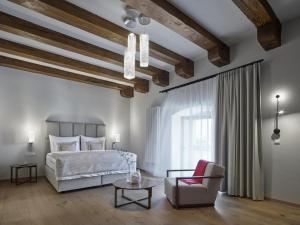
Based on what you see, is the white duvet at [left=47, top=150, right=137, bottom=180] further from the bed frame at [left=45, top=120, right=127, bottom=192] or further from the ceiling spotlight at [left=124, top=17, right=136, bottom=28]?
the ceiling spotlight at [left=124, top=17, right=136, bottom=28]

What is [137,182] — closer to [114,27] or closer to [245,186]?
[245,186]

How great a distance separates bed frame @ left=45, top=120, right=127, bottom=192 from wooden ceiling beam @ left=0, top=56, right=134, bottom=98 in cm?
138

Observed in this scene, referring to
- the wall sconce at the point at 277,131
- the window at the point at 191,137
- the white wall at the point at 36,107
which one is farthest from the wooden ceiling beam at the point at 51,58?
the wall sconce at the point at 277,131

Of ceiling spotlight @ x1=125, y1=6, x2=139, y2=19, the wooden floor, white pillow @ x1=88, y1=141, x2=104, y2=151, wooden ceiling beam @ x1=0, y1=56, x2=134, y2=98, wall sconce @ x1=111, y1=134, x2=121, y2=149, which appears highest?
ceiling spotlight @ x1=125, y1=6, x2=139, y2=19

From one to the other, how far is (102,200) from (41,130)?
3389mm

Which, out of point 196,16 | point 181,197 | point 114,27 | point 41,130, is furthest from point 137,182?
point 41,130

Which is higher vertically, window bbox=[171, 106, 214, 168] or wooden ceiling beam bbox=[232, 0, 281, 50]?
wooden ceiling beam bbox=[232, 0, 281, 50]

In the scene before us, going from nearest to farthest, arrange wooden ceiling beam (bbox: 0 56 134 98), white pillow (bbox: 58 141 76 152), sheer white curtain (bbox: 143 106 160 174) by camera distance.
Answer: wooden ceiling beam (bbox: 0 56 134 98) < white pillow (bbox: 58 141 76 152) < sheer white curtain (bbox: 143 106 160 174)

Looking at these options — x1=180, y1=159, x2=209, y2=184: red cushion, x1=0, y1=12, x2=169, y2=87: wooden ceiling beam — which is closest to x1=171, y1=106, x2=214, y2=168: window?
x1=180, y1=159, x2=209, y2=184: red cushion

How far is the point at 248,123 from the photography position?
4.09 metres

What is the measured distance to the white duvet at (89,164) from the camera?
445 centimetres

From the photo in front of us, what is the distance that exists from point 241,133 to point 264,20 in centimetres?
207

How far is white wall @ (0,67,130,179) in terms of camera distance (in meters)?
5.71

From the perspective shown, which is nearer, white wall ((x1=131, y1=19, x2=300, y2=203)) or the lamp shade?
white wall ((x1=131, y1=19, x2=300, y2=203))
